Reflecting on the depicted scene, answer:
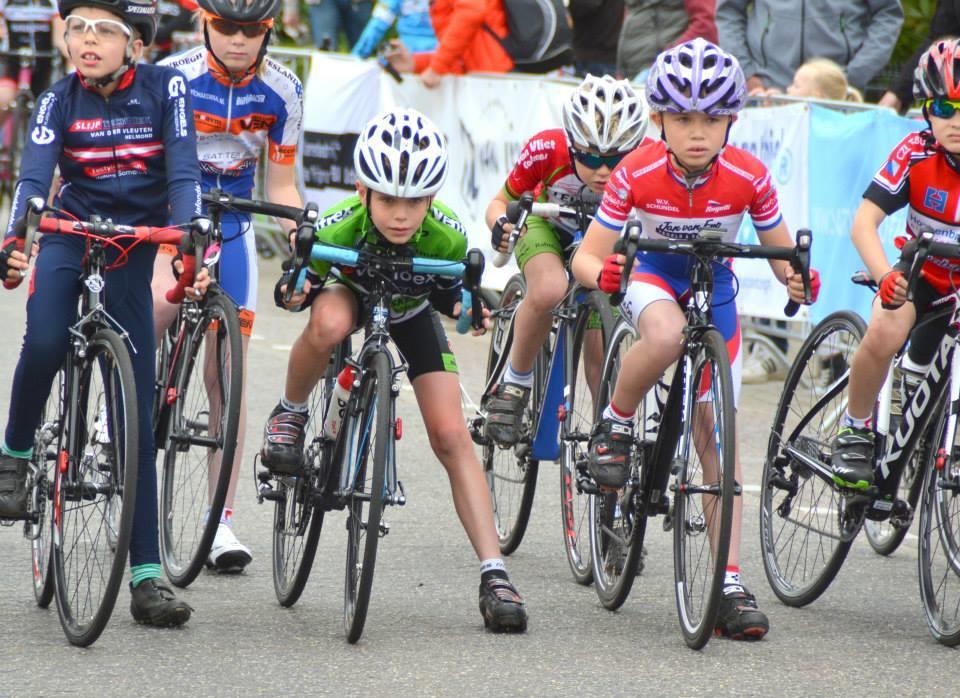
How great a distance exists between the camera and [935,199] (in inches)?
263

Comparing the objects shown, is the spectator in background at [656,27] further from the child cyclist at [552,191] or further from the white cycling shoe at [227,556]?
the white cycling shoe at [227,556]

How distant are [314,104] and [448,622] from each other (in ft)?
31.7

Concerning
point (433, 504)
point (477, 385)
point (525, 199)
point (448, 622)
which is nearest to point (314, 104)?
point (477, 385)

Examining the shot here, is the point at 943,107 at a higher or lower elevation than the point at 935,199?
higher

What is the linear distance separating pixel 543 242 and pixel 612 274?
1814 mm

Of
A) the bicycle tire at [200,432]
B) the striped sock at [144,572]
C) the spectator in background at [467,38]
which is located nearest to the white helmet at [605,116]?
the bicycle tire at [200,432]

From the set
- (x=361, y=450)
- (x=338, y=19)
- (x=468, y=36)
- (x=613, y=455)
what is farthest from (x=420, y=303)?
(x=338, y=19)

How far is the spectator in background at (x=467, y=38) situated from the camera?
13.6m

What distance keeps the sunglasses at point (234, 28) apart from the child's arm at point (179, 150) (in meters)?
0.96

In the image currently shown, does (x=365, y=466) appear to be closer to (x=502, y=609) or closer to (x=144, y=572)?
(x=502, y=609)

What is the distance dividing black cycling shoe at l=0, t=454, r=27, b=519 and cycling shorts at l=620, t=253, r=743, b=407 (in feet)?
7.38

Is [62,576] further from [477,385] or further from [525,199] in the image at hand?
[477,385]

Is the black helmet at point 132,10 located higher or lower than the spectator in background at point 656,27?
lower

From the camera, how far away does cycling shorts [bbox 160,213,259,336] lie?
7.36 metres
